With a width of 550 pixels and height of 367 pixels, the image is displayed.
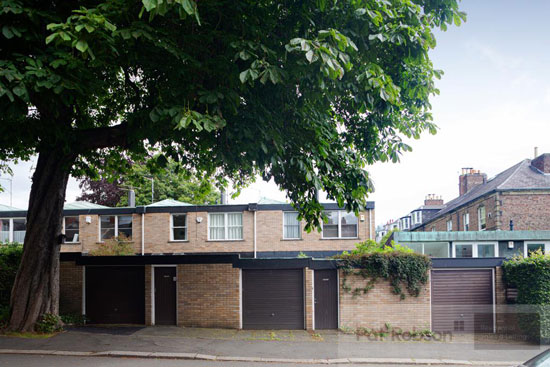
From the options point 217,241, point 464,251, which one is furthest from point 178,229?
point 464,251

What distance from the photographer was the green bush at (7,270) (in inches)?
597

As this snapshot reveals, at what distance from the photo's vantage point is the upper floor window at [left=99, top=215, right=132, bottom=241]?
1102 inches

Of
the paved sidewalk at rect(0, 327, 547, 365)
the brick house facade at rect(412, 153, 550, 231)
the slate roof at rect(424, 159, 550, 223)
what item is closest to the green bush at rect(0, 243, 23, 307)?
the paved sidewalk at rect(0, 327, 547, 365)

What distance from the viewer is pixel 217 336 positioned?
45.0 feet

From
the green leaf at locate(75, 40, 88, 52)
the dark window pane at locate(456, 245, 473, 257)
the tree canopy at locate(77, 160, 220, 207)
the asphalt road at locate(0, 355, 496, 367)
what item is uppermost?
the green leaf at locate(75, 40, 88, 52)

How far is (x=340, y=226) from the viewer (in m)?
26.0

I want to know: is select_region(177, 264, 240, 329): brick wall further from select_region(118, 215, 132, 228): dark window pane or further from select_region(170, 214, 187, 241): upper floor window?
select_region(118, 215, 132, 228): dark window pane

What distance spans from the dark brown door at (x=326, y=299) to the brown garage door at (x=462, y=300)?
3.19m

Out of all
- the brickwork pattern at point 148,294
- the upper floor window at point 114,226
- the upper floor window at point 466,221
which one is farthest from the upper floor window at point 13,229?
the upper floor window at point 466,221

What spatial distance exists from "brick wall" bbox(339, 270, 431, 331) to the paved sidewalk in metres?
0.79

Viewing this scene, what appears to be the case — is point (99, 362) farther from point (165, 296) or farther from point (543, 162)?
point (543, 162)

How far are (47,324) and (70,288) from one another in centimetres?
326

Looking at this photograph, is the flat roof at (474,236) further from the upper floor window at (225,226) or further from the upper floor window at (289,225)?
the upper floor window at (225,226)

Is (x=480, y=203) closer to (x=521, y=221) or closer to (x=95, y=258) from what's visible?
(x=521, y=221)
